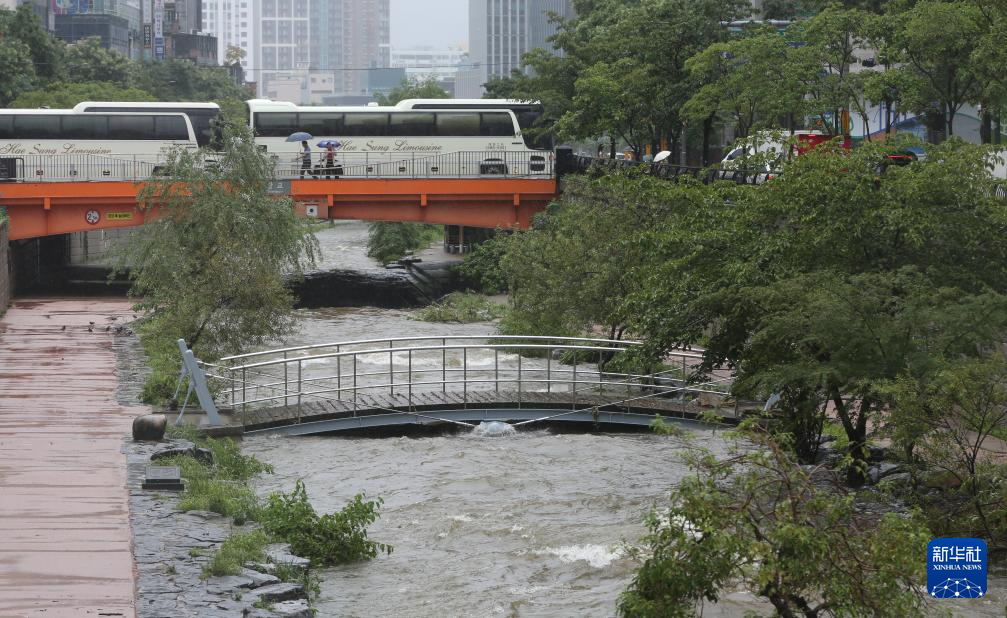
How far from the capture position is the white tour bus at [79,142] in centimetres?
5562

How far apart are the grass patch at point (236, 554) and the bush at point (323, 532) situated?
0.54m

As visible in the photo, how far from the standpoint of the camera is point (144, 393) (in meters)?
29.5

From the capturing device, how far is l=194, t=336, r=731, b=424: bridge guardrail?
2798cm

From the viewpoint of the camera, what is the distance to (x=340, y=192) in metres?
52.1

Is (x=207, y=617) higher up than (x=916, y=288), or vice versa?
(x=916, y=288)

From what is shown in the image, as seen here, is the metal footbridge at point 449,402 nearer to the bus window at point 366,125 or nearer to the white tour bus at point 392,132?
the white tour bus at point 392,132

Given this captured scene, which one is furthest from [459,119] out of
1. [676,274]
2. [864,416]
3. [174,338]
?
[864,416]

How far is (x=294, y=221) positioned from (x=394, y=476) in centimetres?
1438

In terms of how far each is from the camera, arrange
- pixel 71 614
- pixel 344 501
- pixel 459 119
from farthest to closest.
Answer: pixel 459 119, pixel 344 501, pixel 71 614

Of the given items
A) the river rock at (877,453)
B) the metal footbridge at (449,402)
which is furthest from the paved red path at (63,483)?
the river rock at (877,453)

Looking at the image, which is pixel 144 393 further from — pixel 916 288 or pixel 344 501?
pixel 916 288

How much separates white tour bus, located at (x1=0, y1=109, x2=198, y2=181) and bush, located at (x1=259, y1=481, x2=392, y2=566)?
37.9 metres

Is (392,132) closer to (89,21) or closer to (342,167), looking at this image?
(342,167)

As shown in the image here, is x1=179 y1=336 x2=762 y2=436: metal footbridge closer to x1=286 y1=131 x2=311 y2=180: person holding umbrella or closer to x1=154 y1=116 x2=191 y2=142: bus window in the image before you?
x1=286 y1=131 x2=311 y2=180: person holding umbrella
